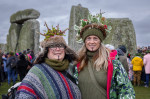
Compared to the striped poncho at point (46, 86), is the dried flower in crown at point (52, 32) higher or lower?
higher

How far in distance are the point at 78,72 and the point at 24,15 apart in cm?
1450

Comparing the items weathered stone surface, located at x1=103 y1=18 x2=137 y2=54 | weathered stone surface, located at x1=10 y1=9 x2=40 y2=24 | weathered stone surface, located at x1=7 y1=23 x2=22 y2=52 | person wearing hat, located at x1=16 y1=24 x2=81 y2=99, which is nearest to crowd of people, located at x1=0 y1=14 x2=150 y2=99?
person wearing hat, located at x1=16 y1=24 x2=81 y2=99

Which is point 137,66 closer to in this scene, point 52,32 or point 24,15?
point 52,32

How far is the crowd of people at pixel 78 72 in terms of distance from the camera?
6.64 feet

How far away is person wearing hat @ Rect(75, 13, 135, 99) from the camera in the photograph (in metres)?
2.16

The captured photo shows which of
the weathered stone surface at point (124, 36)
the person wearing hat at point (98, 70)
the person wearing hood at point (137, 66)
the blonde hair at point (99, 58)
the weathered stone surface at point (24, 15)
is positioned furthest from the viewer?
the weathered stone surface at point (24, 15)

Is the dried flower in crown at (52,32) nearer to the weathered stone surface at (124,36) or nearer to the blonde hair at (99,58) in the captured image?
the blonde hair at (99,58)

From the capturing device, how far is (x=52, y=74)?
212 centimetres

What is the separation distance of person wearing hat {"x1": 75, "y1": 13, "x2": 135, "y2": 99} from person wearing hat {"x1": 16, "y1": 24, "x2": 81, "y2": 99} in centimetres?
14

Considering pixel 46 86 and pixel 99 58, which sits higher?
pixel 99 58

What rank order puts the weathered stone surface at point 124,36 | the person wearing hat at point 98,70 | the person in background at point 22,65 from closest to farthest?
the person wearing hat at point 98,70, the person in background at point 22,65, the weathered stone surface at point 124,36

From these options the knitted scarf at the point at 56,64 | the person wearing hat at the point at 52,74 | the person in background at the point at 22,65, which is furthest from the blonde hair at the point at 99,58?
the person in background at the point at 22,65

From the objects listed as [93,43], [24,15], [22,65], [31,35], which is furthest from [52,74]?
[24,15]

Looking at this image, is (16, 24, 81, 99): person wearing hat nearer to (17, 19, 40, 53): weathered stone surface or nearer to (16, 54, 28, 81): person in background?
(16, 54, 28, 81): person in background
